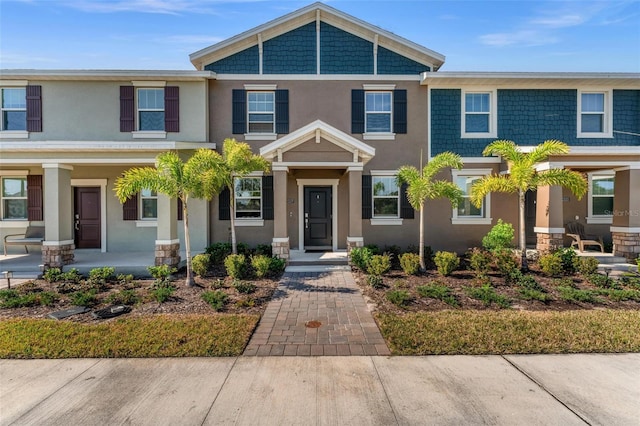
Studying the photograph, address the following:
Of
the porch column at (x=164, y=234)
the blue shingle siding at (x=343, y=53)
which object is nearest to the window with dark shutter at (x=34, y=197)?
the porch column at (x=164, y=234)

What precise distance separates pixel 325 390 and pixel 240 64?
1093 cm

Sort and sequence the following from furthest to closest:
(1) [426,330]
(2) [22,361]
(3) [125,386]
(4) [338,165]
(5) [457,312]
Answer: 1. (4) [338,165]
2. (5) [457,312]
3. (1) [426,330]
4. (2) [22,361]
5. (3) [125,386]

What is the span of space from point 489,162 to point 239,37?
9.69 metres

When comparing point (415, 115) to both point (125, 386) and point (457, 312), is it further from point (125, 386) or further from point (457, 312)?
point (125, 386)

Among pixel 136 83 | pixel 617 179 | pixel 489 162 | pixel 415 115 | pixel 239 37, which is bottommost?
pixel 617 179

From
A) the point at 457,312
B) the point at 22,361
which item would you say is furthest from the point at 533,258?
the point at 22,361

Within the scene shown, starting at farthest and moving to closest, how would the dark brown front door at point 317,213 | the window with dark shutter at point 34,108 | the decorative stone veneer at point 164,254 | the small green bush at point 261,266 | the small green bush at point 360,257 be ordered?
the dark brown front door at point 317,213, the window with dark shutter at point 34,108, the decorative stone veneer at point 164,254, the small green bush at point 360,257, the small green bush at point 261,266

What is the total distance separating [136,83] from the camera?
10797 millimetres

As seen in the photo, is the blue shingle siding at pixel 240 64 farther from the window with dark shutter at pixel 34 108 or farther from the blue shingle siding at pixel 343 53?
the window with dark shutter at pixel 34 108

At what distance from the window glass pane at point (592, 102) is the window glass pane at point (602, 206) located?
3210mm

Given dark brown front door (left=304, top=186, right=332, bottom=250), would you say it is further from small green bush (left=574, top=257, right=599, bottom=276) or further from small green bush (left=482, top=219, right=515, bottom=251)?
small green bush (left=574, top=257, right=599, bottom=276)

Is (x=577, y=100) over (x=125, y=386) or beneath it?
over

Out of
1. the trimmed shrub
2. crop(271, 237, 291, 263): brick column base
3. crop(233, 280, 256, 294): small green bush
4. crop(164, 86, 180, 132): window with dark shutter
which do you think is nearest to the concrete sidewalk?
crop(233, 280, 256, 294): small green bush

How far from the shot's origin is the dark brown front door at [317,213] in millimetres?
11547
